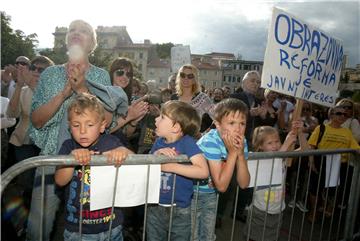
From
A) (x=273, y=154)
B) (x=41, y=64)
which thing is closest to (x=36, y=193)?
(x=273, y=154)

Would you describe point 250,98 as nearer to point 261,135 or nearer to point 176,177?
point 261,135

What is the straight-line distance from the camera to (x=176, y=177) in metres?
2.49

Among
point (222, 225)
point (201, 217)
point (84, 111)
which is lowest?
→ point (222, 225)

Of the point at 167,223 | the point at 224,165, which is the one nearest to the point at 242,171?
the point at 224,165

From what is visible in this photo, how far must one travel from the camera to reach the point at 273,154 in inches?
103

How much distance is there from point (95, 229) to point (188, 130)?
94 centimetres

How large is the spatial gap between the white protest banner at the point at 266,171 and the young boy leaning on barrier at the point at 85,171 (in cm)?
108

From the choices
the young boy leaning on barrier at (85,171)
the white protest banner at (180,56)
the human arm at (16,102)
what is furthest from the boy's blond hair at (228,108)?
the white protest banner at (180,56)

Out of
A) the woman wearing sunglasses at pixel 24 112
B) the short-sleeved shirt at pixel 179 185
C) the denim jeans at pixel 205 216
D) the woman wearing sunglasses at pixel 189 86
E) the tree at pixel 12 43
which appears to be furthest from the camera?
the tree at pixel 12 43

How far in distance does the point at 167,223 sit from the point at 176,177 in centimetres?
38

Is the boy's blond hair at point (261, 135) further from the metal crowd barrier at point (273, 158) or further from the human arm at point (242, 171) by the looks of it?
the human arm at point (242, 171)

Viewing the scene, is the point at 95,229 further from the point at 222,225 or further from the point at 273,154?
the point at 222,225

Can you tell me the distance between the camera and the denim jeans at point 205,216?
9.01 feet

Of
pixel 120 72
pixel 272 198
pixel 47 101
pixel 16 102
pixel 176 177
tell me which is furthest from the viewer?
pixel 16 102
